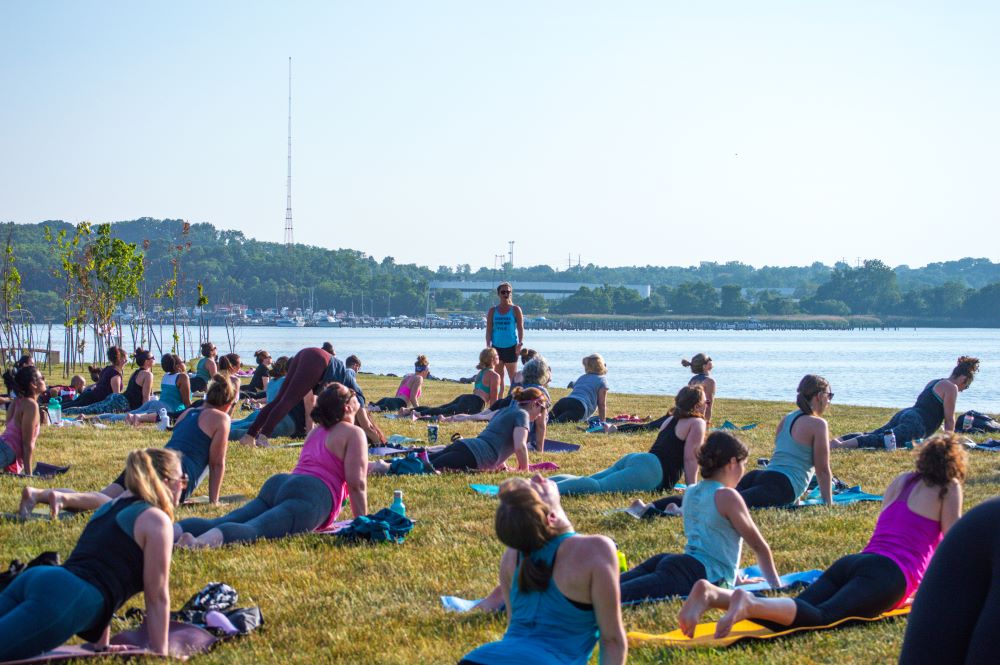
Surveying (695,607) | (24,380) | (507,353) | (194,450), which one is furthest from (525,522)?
(507,353)

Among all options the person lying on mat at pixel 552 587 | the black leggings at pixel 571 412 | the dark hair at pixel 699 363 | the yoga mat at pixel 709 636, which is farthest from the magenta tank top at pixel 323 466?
the black leggings at pixel 571 412

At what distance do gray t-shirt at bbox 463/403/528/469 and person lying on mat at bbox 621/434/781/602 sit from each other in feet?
15.5

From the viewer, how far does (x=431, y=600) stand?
6336 millimetres

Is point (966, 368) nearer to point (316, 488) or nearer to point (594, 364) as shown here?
point (594, 364)

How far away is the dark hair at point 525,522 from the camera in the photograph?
395 centimetres

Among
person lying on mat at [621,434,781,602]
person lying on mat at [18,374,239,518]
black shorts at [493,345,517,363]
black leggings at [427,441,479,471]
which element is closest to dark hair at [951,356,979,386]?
black leggings at [427,441,479,471]

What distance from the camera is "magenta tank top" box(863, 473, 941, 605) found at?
554 cm

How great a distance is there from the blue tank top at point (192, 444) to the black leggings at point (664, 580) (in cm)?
393

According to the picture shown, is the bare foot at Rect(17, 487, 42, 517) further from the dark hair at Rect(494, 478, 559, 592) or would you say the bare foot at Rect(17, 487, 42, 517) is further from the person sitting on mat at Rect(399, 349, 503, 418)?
the person sitting on mat at Rect(399, 349, 503, 418)

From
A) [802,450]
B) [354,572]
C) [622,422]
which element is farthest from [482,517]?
[622,422]

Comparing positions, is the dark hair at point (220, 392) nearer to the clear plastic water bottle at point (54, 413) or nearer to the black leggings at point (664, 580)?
the black leggings at point (664, 580)

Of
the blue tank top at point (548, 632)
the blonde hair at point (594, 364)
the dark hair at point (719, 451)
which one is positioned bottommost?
the blue tank top at point (548, 632)

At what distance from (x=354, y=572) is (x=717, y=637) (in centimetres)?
261

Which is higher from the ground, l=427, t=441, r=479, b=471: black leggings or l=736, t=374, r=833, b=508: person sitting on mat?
l=736, t=374, r=833, b=508: person sitting on mat
